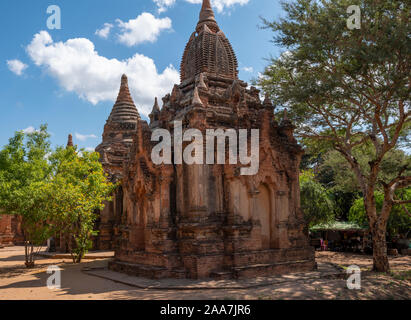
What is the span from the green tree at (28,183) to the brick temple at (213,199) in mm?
4587

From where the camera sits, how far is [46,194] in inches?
737

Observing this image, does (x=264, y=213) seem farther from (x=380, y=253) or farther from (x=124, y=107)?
(x=124, y=107)

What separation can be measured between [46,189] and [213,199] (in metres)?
9.38

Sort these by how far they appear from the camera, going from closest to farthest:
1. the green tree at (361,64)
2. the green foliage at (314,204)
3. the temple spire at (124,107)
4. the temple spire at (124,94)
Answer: the green tree at (361,64)
the green foliage at (314,204)
the temple spire at (124,107)
the temple spire at (124,94)

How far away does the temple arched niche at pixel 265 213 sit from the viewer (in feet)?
51.3

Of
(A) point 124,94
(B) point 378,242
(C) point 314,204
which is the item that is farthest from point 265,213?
(A) point 124,94

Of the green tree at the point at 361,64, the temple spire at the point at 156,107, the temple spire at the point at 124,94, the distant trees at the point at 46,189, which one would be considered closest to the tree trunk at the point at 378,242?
the green tree at the point at 361,64

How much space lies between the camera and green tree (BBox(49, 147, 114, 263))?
19.1 meters

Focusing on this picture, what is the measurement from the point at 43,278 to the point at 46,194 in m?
4.55

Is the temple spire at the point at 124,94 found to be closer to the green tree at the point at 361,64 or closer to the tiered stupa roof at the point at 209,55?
the tiered stupa roof at the point at 209,55

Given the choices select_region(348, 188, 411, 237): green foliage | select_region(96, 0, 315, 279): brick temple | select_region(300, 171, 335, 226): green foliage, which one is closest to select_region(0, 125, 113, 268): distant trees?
select_region(96, 0, 315, 279): brick temple

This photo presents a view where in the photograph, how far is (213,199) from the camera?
1466cm
